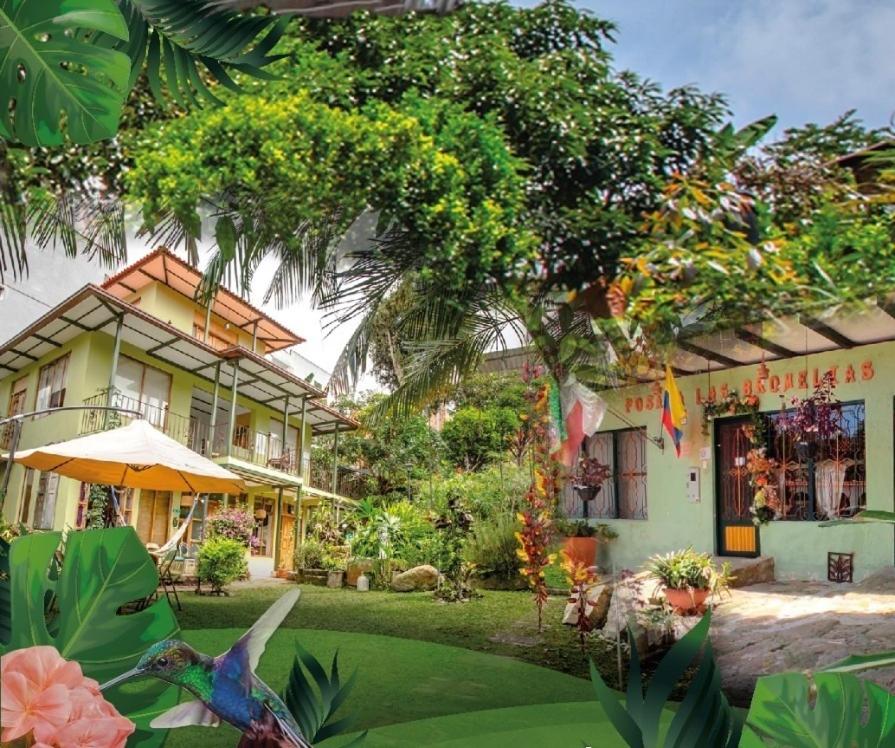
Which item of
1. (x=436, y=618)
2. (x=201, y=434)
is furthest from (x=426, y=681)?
(x=201, y=434)

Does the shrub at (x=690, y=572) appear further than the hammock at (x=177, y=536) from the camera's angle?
Yes

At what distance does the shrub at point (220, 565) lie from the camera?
2.84m

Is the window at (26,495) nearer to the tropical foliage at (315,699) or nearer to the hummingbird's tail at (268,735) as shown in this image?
the tropical foliage at (315,699)

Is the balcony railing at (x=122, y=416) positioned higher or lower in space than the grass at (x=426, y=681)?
higher

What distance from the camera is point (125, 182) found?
9.19ft

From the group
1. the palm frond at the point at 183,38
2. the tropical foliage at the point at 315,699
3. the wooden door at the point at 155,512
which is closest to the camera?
the tropical foliage at the point at 315,699

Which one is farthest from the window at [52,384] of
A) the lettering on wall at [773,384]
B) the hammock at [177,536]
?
the lettering on wall at [773,384]

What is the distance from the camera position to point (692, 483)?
10.1 feet

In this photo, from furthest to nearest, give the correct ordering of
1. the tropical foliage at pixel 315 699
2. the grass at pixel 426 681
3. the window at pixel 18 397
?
the window at pixel 18 397 → the grass at pixel 426 681 → the tropical foliage at pixel 315 699

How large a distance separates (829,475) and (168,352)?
2.41 m

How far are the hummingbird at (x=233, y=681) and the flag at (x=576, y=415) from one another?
113 inches

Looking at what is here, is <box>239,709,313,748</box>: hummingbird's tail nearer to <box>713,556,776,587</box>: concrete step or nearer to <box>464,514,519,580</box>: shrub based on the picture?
<box>464,514,519,580</box>: shrub

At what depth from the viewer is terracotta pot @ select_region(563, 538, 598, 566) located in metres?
3.13

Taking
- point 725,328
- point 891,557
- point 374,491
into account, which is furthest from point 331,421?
point 891,557
